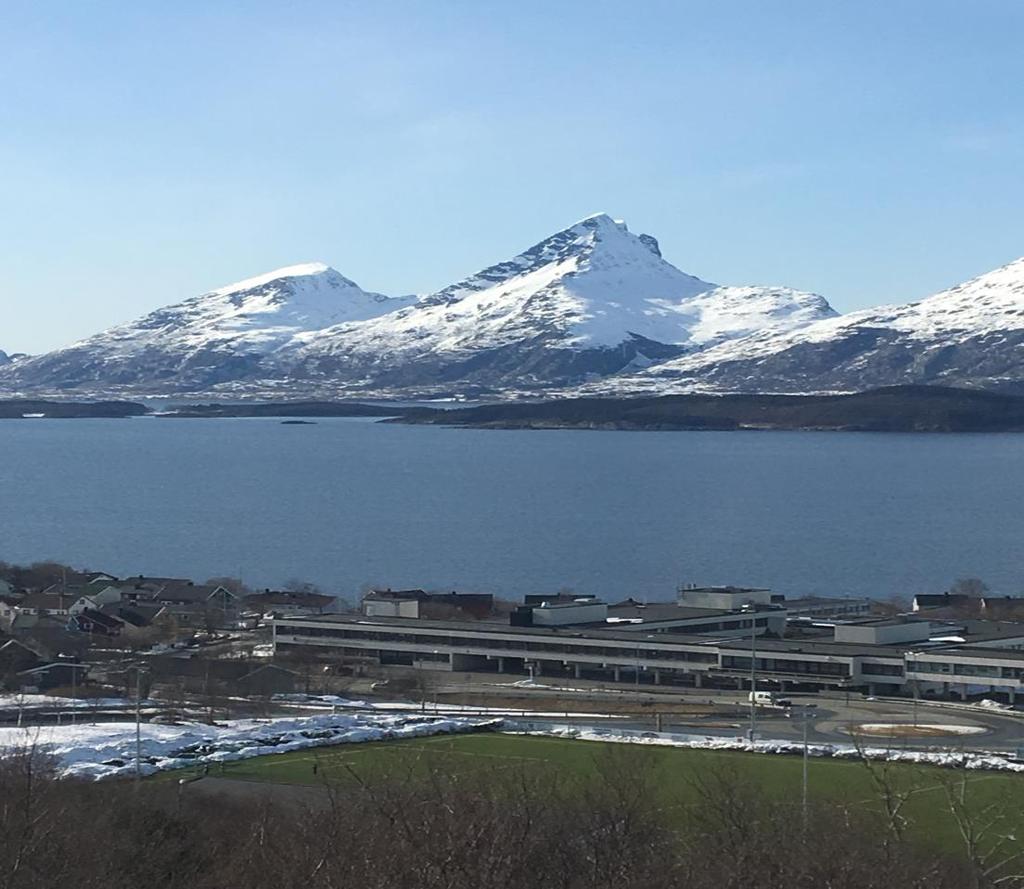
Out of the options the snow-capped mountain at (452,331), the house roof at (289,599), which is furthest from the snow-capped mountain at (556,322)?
the house roof at (289,599)

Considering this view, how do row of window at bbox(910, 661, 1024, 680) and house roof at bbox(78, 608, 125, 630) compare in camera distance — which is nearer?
row of window at bbox(910, 661, 1024, 680)

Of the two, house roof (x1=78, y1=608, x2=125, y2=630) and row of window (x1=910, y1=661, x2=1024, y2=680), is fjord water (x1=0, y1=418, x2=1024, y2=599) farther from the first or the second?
row of window (x1=910, y1=661, x2=1024, y2=680)

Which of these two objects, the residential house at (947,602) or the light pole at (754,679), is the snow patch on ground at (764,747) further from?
the residential house at (947,602)

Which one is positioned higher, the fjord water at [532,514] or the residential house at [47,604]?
the residential house at [47,604]

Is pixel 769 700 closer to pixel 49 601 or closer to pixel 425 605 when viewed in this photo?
pixel 425 605

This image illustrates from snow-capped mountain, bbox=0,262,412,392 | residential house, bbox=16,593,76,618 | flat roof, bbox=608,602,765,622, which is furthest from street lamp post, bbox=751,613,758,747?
snow-capped mountain, bbox=0,262,412,392

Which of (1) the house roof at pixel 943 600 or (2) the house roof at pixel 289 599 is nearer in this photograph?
(2) the house roof at pixel 289 599
